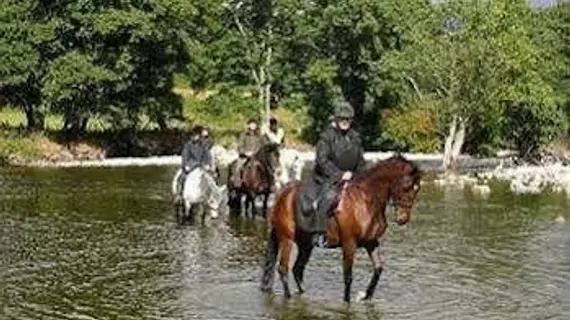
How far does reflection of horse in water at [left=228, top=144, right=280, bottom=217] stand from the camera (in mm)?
23359

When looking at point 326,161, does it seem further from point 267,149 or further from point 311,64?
point 311,64

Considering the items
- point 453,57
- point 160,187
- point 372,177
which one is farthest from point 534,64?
point 372,177

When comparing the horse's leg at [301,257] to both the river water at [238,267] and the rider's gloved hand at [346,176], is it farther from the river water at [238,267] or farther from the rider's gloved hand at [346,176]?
the rider's gloved hand at [346,176]

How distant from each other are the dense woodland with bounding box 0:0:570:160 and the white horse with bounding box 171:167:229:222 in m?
24.7

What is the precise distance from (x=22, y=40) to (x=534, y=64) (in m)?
22.9

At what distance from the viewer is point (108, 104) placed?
5334 centimetres

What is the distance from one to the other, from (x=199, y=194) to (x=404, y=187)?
993 cm

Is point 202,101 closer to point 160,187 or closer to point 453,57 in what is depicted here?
point 453,57

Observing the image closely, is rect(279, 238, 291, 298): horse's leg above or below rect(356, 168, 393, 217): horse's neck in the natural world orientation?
below

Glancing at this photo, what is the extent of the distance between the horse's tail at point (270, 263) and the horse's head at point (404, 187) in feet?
6.10

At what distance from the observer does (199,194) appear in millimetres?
22969

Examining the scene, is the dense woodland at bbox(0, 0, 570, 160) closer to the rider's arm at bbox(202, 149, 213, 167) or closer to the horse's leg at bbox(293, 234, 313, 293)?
the rider's arm at bbox(202, 149, 213, 167)

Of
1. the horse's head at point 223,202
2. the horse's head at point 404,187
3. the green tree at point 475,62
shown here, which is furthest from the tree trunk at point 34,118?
the horse's head at point 404,187

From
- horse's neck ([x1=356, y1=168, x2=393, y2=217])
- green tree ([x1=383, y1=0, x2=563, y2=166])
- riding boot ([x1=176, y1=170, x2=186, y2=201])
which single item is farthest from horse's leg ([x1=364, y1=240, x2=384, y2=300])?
green tree ([x1=383, y1=0, x2=563, y2=166])
